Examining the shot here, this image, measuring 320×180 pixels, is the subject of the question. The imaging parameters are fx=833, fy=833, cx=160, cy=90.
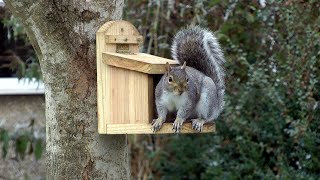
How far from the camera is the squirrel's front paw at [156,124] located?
103 inches

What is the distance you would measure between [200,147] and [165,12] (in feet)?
2.96

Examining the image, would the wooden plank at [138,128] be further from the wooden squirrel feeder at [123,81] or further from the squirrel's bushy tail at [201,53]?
the squirrel's bushy tail at [201,53]

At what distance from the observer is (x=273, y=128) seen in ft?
15.9

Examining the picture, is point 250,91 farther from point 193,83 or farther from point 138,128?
point 138,128

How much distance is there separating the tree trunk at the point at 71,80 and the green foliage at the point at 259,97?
203 centimetres

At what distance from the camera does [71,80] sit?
2.55 meters

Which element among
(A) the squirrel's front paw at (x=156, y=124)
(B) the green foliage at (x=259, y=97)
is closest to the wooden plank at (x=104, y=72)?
(A) the squirrel's front paw at (x=156, y=124)

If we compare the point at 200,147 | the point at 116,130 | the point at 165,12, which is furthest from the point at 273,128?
the point at 116,130

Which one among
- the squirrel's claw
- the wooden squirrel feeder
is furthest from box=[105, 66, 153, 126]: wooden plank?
the squirrel's claw

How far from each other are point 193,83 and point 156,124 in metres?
0.20

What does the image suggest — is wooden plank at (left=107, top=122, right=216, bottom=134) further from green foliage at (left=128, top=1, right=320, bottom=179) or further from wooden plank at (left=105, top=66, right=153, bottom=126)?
green foliage at (left=128, top=1, right=320, bottom=179)

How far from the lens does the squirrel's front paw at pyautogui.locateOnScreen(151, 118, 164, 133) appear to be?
8.54 feet

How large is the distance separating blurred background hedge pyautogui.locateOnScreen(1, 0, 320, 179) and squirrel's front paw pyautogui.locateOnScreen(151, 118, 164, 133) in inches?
75.4

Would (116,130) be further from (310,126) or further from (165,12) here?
(165,12)
